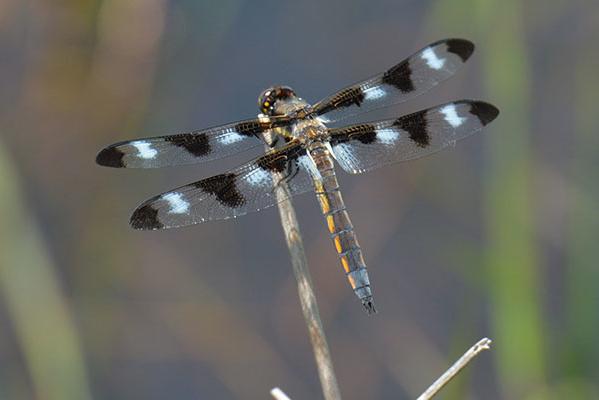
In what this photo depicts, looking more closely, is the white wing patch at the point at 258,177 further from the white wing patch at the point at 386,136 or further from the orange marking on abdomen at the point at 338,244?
the white wing patch at the point at 386,136

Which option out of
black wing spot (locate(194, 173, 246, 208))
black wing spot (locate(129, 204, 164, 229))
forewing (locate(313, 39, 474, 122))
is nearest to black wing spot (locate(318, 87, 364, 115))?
forewing (locate(313, 39, 474, 122))

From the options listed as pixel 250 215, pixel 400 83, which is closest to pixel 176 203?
pixel 400 83

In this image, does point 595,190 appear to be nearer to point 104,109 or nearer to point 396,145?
point 396,145

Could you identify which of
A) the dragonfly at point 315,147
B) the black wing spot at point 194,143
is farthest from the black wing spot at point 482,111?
the black wing spot at point 194,143

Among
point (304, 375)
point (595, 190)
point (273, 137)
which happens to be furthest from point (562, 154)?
point (273, 137)

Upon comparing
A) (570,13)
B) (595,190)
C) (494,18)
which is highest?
(570,13)

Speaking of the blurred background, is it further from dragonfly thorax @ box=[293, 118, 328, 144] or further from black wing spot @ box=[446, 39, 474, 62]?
dragonfly thorax @ box=[293, 118, 328, 144]

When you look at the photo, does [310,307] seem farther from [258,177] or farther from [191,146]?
[191,146]
